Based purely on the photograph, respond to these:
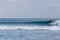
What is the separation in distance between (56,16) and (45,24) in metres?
0.30

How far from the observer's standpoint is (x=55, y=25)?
10.3 ft

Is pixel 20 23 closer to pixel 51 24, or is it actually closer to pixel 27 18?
pixel 27 18

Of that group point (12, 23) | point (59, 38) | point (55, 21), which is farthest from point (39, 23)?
point (59, 38)

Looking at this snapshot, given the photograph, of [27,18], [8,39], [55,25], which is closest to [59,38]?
[8,39]

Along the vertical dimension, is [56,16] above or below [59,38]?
above

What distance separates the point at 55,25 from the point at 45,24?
22cm

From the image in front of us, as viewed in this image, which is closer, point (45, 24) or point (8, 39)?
point (8, 39)

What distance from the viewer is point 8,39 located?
210 cm

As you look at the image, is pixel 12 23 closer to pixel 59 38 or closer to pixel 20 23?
pixel 20 23

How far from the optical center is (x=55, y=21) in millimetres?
3158

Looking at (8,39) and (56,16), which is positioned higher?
(56,16)

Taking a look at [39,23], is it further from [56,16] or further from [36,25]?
[56,16]

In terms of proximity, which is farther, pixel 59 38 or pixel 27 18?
pixel 27 18

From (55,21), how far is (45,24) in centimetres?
22
